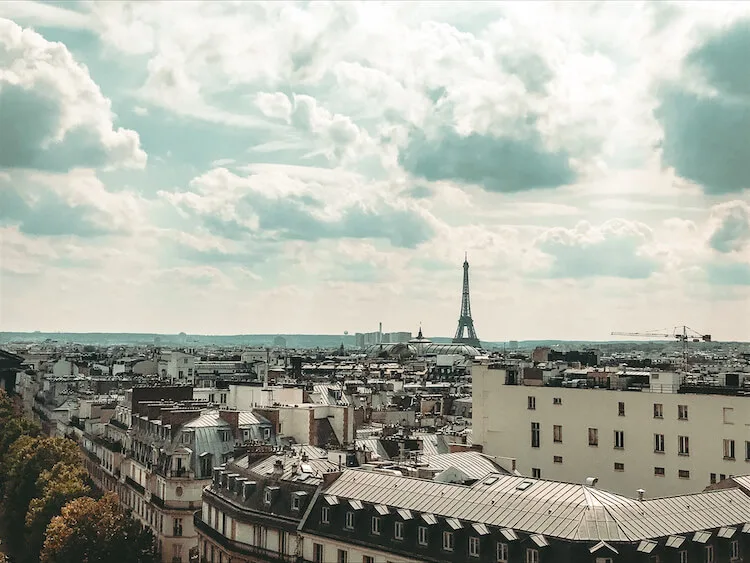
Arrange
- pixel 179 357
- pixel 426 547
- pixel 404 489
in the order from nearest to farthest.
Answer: pixel 426 547, pixel 404 489, pixel 179 357

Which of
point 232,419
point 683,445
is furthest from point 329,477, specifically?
point 683,445

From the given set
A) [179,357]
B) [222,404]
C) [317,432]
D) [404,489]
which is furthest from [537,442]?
[179,357]

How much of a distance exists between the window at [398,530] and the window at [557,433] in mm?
25804

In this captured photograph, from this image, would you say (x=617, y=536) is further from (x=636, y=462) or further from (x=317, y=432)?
(x=317, y=432)

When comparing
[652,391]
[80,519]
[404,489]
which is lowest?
[80,519]

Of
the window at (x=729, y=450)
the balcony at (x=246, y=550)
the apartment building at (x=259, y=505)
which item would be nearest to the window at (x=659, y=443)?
the window at (x=729, y=450)

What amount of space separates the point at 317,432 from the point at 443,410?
49340 mm

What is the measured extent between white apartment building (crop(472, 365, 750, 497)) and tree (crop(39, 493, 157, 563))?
2619 centimetres

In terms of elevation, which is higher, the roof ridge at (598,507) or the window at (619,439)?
the window at (619,439)

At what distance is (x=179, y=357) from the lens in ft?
649

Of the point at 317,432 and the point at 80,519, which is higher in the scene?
the point at 317,432

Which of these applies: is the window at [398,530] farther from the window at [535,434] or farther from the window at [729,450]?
the window at [535,434]

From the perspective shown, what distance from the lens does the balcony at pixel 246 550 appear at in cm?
5662

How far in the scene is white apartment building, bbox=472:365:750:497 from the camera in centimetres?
6531
